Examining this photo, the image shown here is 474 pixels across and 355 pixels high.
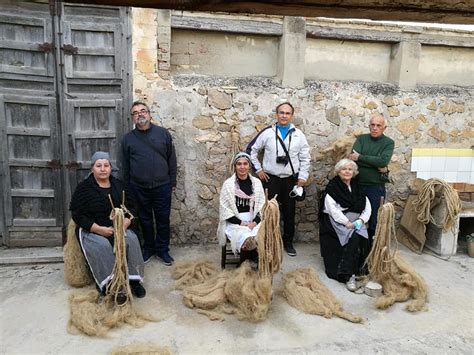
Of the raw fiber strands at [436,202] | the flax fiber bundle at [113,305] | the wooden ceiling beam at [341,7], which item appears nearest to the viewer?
the wooden ceiling beam at [341,7]

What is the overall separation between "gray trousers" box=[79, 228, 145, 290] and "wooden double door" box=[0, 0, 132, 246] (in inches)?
43.6

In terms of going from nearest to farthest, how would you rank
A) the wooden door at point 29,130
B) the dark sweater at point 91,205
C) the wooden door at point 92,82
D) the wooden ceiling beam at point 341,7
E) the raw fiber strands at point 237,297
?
the wooden ceiling beam at point 341,7 → the raw fiber strands at point 237,297 → the dark sweater at point 91,205 → the wooden door at point 29,130 → the wooden door at point 92,82

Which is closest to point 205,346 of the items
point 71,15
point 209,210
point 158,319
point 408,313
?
point 158,319

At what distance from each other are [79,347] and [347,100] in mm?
3858

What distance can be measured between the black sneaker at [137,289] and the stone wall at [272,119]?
46.6 inches

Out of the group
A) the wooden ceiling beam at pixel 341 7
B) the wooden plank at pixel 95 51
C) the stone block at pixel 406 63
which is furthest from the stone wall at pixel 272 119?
the wooden ceiling beam at pixel 341 7

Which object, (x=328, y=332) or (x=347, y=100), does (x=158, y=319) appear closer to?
(x=328, y=332)

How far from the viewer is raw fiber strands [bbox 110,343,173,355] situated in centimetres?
260

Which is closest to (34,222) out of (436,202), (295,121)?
(295,121)

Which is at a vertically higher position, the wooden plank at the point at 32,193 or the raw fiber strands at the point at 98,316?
the wooden plank at the point at 32,193

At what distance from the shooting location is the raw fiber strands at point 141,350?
2.60 metres

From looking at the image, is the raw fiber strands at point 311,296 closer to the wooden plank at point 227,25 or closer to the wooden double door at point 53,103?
the wooden double door at point 53,103

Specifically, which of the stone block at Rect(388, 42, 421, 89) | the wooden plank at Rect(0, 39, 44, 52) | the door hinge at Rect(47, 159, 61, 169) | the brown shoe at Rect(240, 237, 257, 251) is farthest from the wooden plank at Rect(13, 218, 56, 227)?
the stone block at Rect(388, 42, 421, 89)

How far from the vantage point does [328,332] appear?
2.96 m
